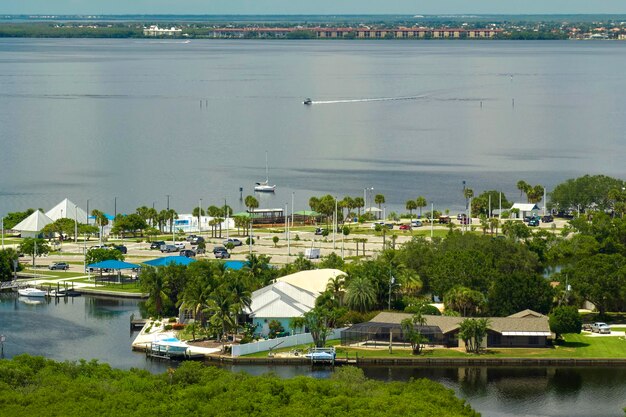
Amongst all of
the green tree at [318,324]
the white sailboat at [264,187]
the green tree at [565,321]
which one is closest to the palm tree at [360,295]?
the green tree at [318,324]

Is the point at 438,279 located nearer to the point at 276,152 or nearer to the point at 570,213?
the point at 570,213

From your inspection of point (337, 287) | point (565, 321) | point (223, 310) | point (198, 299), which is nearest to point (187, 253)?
point (337, 287)

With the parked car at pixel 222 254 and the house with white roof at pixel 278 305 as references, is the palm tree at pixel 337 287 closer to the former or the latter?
the house with white roof at pixel 278 305

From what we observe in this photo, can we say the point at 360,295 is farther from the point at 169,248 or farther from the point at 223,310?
the point at 169,248

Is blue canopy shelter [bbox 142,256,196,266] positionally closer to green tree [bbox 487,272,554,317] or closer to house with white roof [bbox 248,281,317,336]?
house with white roof [bbox 248,281,317,336]

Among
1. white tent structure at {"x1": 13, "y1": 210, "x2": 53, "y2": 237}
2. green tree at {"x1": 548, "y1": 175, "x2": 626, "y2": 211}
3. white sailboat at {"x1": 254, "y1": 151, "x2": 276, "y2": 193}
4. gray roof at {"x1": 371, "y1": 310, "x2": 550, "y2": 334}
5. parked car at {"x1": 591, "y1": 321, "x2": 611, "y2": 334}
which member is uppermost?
white sailboat at {"x1": 254, "y1": 151, "x2": 276, "y2": 193}

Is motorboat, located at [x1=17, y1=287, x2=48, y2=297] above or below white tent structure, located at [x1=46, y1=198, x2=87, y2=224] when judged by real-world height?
below

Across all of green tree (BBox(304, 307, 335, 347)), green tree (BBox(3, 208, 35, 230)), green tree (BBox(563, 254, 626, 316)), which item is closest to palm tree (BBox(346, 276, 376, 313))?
green tree (BBox(304, 307, 335, 347))
